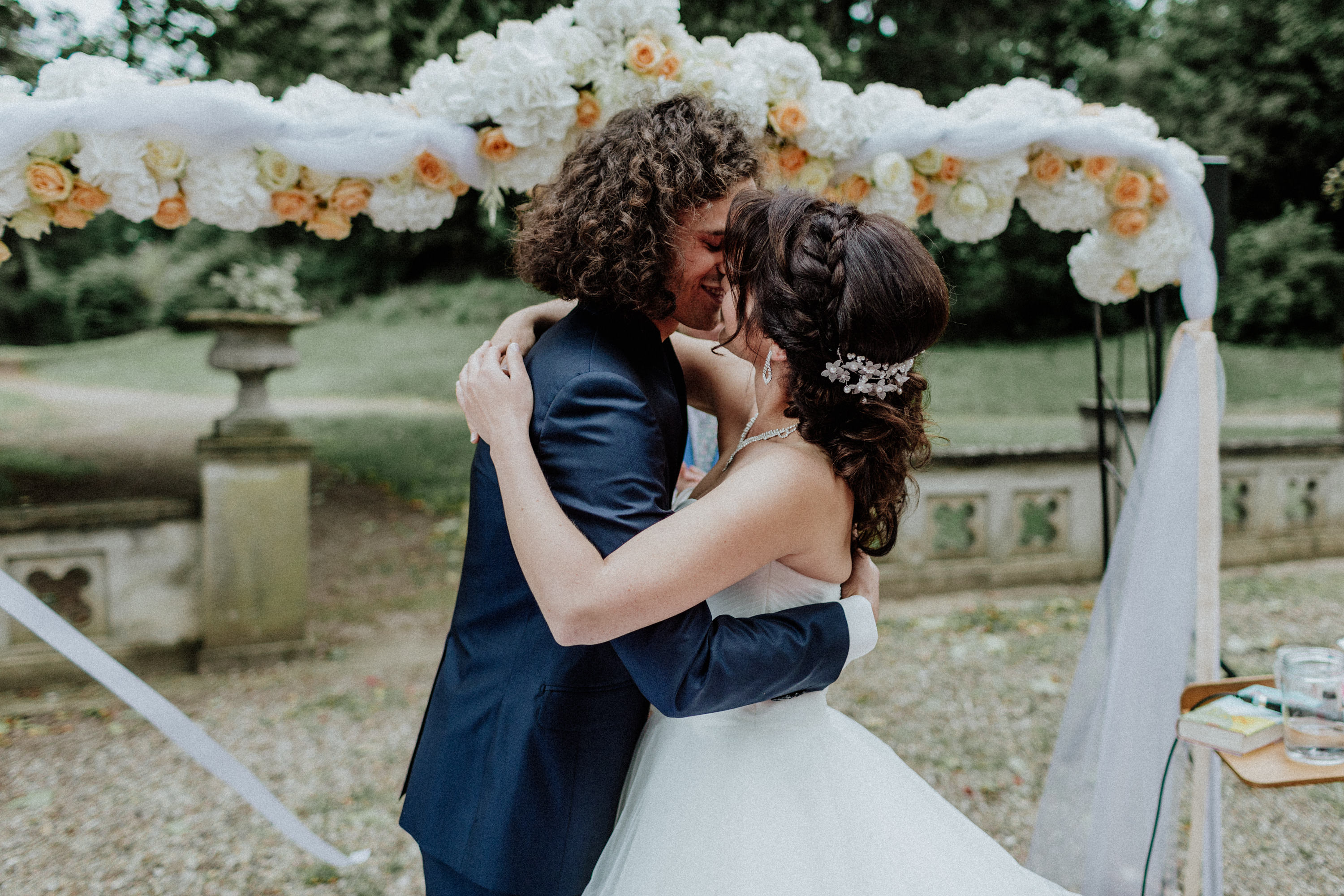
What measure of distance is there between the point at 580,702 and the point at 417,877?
2248mm

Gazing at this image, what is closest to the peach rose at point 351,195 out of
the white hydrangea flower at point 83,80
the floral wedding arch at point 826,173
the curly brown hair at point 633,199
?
the floral wedding arch at point 826,173

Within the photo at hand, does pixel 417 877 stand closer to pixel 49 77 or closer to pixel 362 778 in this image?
pixel 362 778

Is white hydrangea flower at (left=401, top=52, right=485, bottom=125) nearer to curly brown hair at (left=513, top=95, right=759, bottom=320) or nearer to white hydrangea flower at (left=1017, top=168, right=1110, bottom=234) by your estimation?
curly brown hair at (left=513, top=95, right=759, bottom=320)

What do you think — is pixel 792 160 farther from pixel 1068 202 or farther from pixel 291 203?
pixel 291 203

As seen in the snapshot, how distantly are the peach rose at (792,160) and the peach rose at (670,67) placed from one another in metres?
0.45

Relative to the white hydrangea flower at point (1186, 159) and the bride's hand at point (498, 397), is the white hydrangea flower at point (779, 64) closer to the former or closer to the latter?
the white hydrangea flower at point (1186, 159)

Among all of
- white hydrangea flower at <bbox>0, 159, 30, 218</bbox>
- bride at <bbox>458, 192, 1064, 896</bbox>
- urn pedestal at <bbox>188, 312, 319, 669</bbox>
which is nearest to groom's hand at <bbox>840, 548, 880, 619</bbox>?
bride at <bbox>458, 192, 1064, 896</bbox>

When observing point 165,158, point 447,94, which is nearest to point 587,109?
point 447,94

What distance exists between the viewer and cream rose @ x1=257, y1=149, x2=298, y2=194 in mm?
2408

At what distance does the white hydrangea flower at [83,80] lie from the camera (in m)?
2.18

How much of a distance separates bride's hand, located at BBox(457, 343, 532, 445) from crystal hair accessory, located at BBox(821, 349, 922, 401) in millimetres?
504

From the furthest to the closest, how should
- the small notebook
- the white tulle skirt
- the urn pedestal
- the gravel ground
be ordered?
the urn pedestal < the gravel ground < the small notebook < the white tulle skirt

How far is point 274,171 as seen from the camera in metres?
2.41

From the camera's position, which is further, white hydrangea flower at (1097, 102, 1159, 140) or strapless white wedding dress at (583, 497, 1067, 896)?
white hydrangea flower at (1097, 102, 1159, 140)
